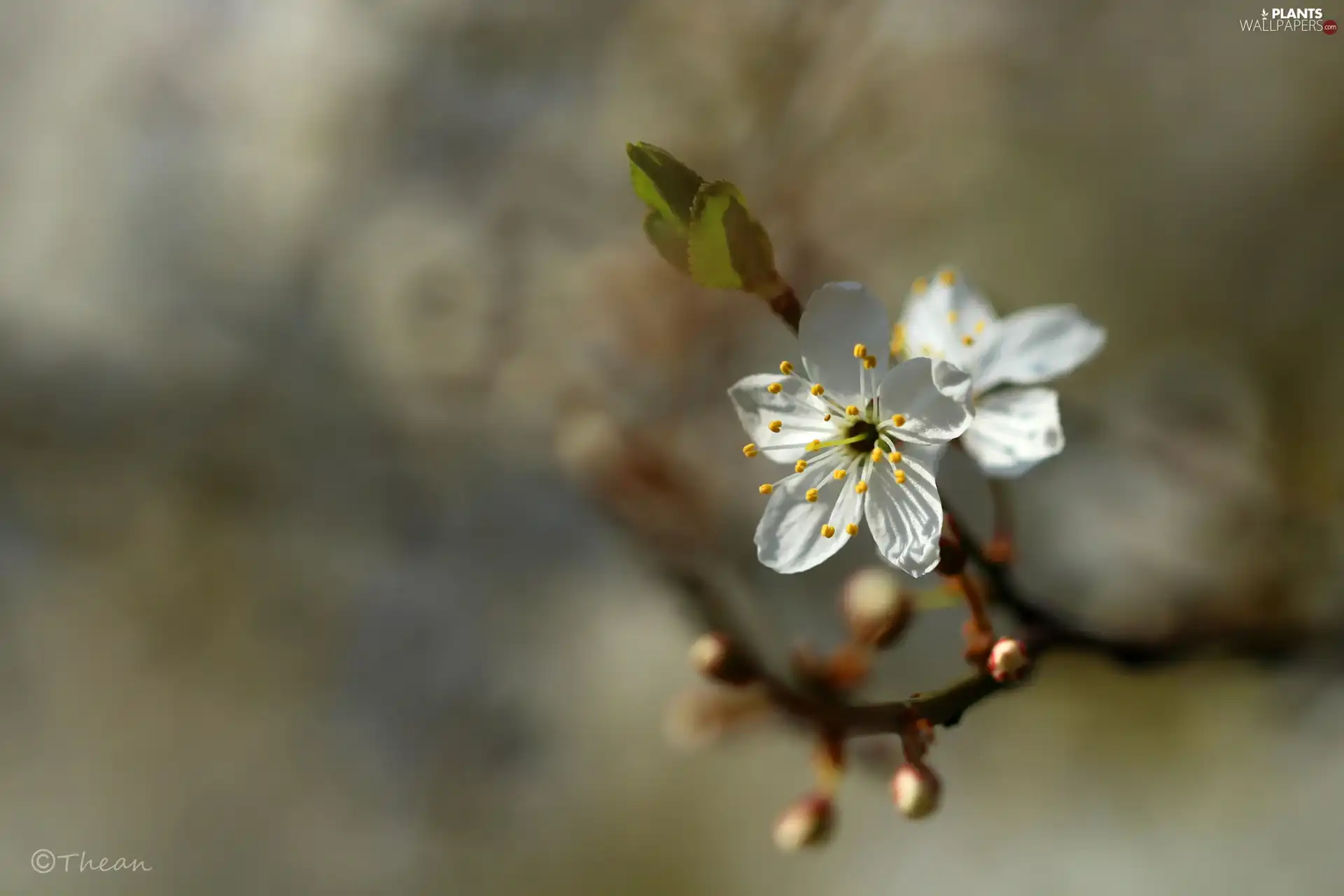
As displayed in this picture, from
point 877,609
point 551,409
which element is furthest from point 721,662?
point 551,409

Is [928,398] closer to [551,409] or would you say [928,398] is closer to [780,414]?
[780,414]

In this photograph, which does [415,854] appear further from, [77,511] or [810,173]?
[810,173]

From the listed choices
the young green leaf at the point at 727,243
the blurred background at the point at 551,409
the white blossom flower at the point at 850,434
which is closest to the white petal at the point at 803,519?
the white blossom flower at the point at 850,434

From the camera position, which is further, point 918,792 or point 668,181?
point 918,792

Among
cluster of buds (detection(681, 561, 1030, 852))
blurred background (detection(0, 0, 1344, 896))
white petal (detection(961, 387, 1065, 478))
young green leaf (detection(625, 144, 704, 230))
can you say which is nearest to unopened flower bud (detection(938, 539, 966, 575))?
cluster of buds (detection(681, 561, 1030, 852))

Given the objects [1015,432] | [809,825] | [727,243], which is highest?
[727,243]

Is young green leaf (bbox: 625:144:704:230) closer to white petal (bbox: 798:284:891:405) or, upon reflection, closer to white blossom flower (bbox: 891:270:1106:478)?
white petal (bbox: 798:284:891:405)

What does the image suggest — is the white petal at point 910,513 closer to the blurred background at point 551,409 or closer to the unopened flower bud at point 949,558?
the unopened flower bud at point 949,558
